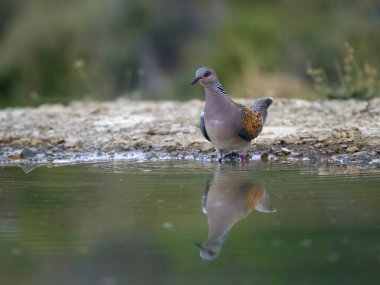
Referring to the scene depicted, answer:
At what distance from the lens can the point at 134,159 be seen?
401 inches

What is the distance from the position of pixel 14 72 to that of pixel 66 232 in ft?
54.2

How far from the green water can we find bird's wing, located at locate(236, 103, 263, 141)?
374 millimetres

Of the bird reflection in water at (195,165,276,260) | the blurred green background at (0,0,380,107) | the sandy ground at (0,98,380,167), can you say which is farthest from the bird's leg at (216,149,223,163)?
the blurred green background at (0,0,380,107)

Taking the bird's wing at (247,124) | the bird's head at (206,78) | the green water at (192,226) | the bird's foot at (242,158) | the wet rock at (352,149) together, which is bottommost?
the green water at (192,226)

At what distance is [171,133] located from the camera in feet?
36.6

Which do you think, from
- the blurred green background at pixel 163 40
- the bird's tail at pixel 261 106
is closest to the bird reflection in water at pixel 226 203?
the bird's tail at pixel 261 106

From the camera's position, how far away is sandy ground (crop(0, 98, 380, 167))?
9.95 m

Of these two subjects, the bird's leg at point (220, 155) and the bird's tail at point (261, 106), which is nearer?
the bird's leg at point (220, 155)

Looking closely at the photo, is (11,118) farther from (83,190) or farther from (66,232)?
(66,232)

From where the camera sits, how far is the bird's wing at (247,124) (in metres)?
9.43

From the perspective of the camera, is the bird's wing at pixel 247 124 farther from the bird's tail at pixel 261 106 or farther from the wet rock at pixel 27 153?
the wet rock at pixel 27 153

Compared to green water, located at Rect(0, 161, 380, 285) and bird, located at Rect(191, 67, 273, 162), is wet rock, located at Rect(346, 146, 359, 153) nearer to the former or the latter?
green water, located at Rect(0, 161, 380, 285)

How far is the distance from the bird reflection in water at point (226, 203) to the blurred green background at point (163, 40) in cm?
1170

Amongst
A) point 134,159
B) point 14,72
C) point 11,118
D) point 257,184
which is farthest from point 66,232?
point 14,72
